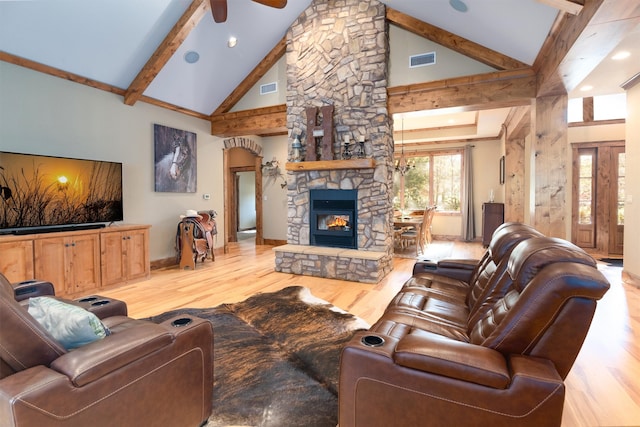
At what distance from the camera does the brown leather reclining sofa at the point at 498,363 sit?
1.16 m

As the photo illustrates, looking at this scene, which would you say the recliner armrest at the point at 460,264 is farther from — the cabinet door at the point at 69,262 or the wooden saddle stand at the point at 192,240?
the cabinet door at the point at 69,262

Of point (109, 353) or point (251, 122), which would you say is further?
point (251, 122)

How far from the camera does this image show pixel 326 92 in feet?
17.3

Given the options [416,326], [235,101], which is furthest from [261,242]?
[416,326]

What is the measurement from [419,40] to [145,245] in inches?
200

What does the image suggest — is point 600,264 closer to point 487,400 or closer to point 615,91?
point 615,91

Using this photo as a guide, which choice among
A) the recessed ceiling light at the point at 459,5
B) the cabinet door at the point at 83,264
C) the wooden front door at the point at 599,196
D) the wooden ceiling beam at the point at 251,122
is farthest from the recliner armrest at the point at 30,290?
the wooden front door at the point at 599,196

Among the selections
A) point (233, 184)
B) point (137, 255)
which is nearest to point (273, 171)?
point (233, 184)

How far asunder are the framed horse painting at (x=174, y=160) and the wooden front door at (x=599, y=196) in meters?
7.58

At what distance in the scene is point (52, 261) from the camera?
12.1ft

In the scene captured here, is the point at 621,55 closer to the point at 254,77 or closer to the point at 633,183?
the point at 633,183

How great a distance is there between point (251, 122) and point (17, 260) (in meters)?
4.06

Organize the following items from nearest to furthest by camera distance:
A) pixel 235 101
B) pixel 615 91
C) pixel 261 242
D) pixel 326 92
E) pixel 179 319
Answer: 1. pixel 179 319
2. pixel 615 91
3. pixel 326 92
4. pixel 235 101
5. pixel 261 242

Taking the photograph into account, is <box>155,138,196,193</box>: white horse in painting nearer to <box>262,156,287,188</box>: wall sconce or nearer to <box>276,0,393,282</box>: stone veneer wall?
<box>276,0,393,282</box>: stone veneer wall
